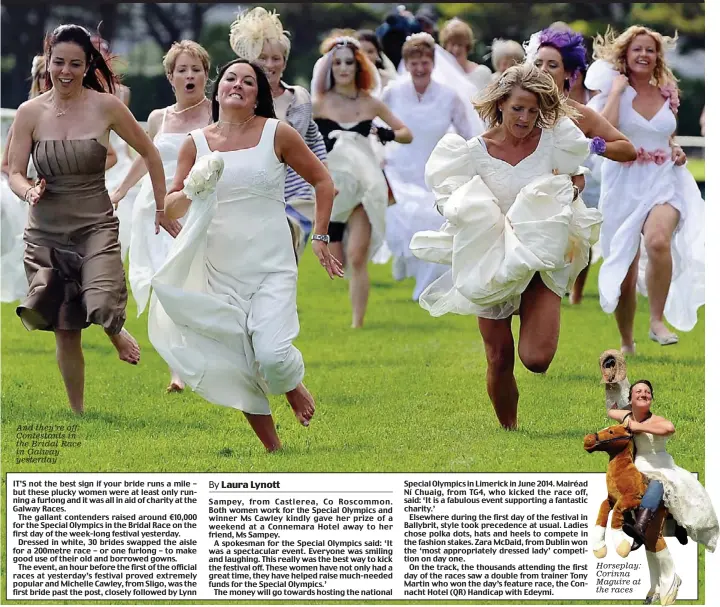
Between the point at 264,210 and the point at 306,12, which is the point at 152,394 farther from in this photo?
the point at 306,12

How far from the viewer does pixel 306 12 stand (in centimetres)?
2762

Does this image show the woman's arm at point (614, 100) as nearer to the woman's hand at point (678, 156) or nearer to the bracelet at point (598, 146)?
the woman's hand at point (678, 156)

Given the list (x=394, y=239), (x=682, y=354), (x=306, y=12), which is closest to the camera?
(x=682, y=354)

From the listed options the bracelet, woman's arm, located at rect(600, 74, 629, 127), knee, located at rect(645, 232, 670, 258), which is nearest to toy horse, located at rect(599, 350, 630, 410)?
the bracelet

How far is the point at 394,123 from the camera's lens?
12203 millimetres

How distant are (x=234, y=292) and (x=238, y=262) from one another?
156 millimetres

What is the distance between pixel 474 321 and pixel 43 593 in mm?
6544

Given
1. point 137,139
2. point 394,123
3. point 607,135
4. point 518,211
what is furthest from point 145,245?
point 607,135

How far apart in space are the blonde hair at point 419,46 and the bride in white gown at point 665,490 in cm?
644

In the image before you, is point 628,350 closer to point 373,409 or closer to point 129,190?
point 373,409

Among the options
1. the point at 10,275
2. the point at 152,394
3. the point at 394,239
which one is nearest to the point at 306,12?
the point at 394,239

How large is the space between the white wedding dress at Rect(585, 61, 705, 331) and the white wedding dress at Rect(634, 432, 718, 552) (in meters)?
3.47

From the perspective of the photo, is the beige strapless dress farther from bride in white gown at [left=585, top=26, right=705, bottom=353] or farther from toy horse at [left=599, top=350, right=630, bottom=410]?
bride in white gown at [left=585, top=26, right=705, bottom=353]
